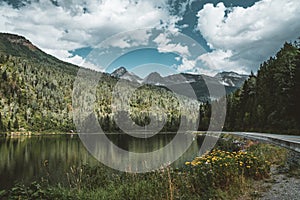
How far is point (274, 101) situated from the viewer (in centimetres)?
4859

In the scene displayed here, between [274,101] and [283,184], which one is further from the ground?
[274,101]

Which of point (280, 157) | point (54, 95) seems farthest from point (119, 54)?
point (54, 95)

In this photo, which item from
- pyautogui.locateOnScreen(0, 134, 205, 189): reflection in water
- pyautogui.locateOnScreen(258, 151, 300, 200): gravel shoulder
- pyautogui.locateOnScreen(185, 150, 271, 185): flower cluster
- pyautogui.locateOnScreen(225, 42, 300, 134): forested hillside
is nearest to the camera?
pyautogui.locateOnScreen(258, 151, 300, 200): gravel shoulder

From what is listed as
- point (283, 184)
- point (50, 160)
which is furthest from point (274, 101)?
point (283, 184)

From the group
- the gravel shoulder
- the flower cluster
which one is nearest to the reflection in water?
the flower cluster

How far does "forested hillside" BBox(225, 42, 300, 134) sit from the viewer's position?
123ft

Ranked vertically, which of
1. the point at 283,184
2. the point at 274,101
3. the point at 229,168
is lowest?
the point at 283,184

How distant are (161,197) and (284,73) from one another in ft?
137

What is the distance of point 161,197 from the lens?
7.64 m

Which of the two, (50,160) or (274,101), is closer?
(50,160)

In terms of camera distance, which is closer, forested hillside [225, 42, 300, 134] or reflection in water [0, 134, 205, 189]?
reflection in water [0, 134, 205, 189]

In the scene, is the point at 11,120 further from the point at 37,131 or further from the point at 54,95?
the point at 54,95

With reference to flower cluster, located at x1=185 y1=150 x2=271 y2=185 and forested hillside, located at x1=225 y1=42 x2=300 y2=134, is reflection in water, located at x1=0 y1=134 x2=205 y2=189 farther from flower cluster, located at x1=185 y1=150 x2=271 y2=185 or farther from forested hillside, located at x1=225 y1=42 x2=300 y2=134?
forested hillside, located at x1=225 y1=42 x2=300 y2=134

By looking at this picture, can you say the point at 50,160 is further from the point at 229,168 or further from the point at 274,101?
the point at 274,101
